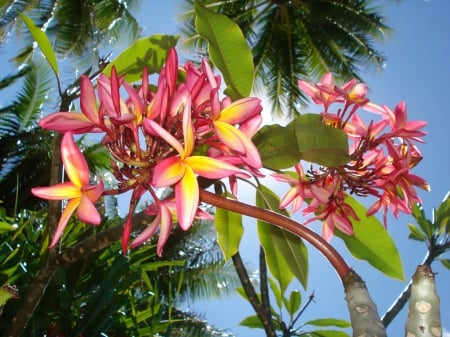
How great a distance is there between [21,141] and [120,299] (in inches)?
254

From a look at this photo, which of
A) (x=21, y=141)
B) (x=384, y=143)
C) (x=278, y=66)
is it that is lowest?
(x=384, y=143)

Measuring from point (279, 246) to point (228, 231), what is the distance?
0.42 ft

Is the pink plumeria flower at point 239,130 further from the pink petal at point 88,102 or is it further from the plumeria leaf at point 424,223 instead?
the plumeria leaf at point 424,223

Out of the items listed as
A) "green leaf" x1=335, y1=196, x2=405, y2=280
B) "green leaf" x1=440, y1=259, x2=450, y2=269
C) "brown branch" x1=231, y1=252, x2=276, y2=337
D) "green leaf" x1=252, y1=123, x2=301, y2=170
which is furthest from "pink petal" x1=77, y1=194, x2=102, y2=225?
"green leaf" x1=440, y1=259, x2=450, y2=269

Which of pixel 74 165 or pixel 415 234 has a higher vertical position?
pixel 415 234

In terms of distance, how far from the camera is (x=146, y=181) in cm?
52

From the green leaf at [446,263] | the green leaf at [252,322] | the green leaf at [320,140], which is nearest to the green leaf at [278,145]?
the green leaf at [320,140]

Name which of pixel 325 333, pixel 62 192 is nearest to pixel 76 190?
pixel 62 192

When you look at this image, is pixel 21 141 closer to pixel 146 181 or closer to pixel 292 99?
pixel 292 99

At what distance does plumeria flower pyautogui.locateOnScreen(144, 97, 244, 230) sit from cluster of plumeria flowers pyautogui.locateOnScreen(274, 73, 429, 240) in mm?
373

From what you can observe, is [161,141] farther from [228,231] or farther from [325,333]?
[325,333]

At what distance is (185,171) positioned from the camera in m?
0.48

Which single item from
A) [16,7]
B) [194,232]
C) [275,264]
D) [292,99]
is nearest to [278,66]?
[292,99]

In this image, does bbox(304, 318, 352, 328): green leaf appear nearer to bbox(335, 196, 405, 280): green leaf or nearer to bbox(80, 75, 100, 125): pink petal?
bbox(335, 196, 405, 280): green leaf
